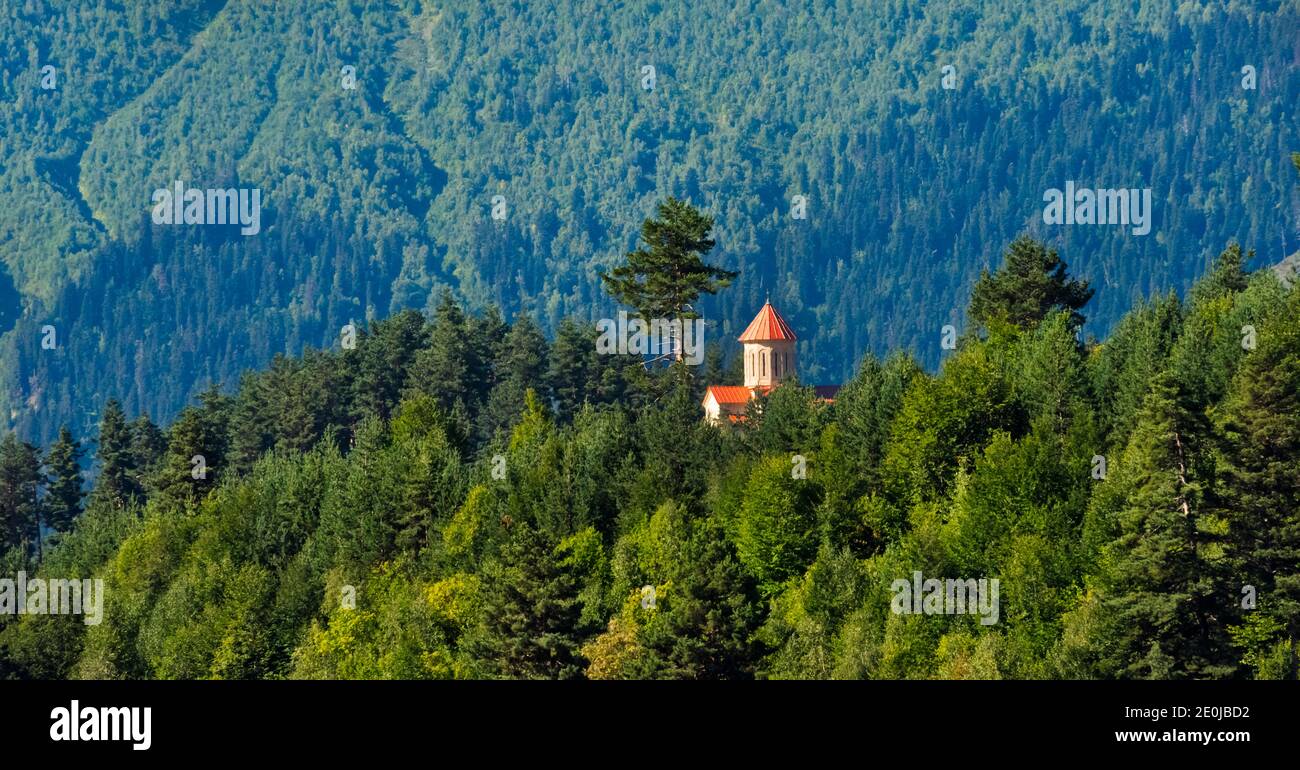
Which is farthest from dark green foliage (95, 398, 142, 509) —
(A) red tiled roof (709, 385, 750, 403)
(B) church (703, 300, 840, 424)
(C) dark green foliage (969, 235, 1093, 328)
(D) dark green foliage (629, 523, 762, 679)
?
(D) dark green foliage (629, 523, 762, 679)

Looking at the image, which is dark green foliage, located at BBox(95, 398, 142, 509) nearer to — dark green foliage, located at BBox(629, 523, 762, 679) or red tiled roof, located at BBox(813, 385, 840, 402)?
red tiled roof, located at BBox(813, 385, 840, 402)

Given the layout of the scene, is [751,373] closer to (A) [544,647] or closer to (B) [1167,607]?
(A) [544,647]

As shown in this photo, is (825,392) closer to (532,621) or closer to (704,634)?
(532,621)

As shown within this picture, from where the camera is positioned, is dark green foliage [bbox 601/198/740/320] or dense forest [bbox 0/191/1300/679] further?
dark green foliage [bbox 601/198/740/320]

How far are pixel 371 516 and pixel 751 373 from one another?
2742 centimetres

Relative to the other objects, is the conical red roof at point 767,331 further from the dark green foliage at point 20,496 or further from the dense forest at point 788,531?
the dark green foliage at point 20,496

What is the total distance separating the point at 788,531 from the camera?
8781cm

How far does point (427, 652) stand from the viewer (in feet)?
281

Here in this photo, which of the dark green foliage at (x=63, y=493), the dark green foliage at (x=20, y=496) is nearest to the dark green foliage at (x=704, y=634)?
the dark green foliage at (x=63, y=493)

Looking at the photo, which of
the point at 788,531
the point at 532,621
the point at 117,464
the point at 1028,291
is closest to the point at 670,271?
the point at 1028,291

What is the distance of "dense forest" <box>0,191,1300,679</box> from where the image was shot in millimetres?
67750

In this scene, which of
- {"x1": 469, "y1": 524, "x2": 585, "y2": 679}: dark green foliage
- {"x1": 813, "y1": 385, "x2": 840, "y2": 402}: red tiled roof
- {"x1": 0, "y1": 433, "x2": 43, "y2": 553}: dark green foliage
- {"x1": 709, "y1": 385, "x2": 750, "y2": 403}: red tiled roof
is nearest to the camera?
{"x1": 469, "y1": 524, "x2": 585, "y2": 679}: dark green foliage
